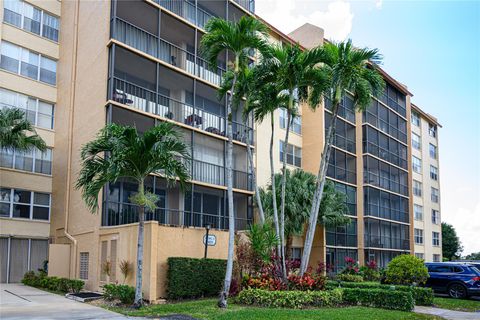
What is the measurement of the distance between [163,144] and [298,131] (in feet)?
69.7

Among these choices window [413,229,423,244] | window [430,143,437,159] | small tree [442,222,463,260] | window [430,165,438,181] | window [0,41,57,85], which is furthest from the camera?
small tree [442,222,463,260]

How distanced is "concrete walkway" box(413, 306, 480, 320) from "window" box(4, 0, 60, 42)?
24.1 m

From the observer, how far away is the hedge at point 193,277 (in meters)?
18.0

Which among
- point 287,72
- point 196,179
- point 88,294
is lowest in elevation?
point 88,294

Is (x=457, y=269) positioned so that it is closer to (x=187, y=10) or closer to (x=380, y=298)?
(x=380, y=298)

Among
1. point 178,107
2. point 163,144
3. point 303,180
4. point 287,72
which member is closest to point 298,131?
point 303,180

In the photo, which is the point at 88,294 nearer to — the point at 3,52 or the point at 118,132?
the point at 118,132

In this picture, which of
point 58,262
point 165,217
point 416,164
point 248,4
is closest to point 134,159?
point 165,217

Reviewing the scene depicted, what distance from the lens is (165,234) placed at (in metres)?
18.6

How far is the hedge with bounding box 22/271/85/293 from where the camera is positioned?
20.2 meters

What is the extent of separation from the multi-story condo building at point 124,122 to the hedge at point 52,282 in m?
0.70

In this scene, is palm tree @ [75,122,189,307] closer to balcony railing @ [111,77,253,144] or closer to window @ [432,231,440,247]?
balcony railing @ [111,77,253,144]

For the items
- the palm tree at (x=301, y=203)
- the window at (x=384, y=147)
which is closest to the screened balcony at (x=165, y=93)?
the palm tree at (x=301, y=203)

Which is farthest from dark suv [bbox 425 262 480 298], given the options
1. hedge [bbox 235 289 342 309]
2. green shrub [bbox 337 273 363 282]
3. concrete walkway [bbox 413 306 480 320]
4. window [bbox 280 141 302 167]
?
window [bbox 280 141 302 167]
